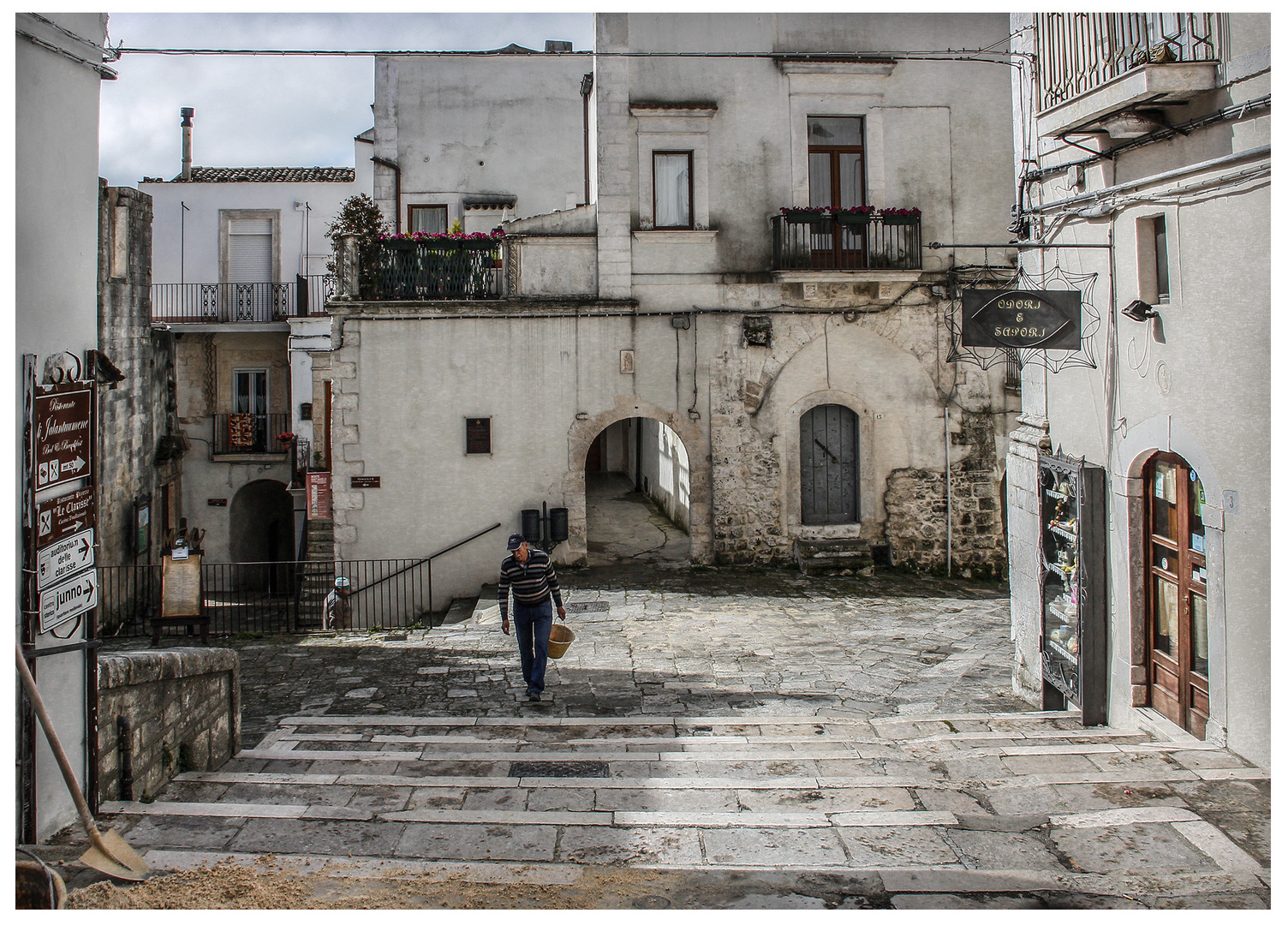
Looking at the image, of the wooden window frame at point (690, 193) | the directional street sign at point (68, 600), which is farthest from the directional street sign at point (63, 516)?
the wooden window frame at point (690, 193)

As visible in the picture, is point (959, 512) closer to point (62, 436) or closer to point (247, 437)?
point (62, 436)

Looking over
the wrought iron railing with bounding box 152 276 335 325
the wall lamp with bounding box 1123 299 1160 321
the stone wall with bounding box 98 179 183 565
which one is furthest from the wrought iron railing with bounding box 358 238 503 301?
the wall lamp with bounding box 1123 299 1160 321

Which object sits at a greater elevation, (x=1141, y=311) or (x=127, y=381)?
(x=127, y=381)

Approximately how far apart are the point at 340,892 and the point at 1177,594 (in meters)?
5.57

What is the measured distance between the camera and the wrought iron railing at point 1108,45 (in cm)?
627

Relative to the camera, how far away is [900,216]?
48.5 feet

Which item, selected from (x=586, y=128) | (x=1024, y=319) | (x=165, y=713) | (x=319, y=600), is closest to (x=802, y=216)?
(x=586, y=128)

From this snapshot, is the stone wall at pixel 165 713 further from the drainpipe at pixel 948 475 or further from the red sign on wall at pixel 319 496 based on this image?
the drainpipe at pixel 948 475

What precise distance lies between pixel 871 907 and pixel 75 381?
4404 mm

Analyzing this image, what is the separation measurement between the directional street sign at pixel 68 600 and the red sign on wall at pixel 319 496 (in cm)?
1080

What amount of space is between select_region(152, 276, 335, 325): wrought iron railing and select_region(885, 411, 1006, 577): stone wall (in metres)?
13.8

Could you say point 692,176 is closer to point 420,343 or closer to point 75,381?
point 420,343

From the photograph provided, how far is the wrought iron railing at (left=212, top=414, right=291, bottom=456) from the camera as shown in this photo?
20.8 m

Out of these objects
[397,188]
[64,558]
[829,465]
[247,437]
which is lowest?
[64,558]
